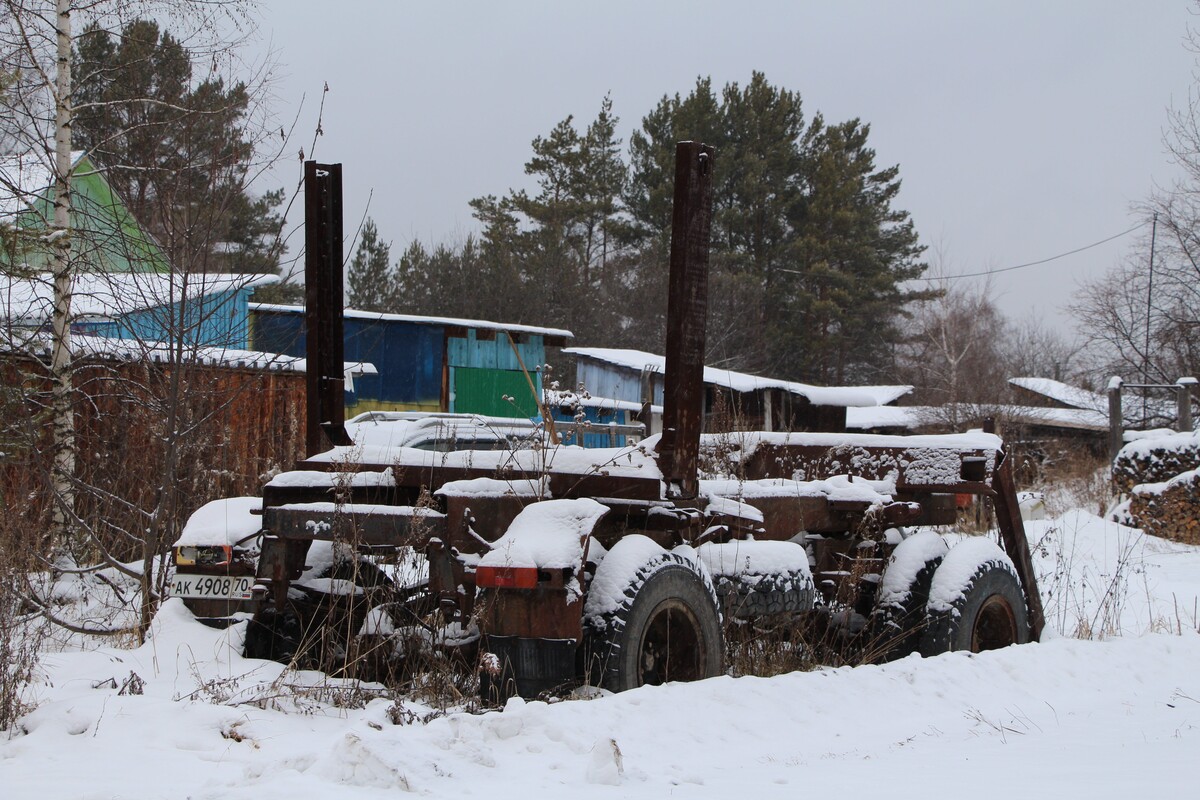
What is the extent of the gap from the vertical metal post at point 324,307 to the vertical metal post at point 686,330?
1.88m

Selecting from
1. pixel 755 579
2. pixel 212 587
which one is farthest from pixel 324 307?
pixel 755 579

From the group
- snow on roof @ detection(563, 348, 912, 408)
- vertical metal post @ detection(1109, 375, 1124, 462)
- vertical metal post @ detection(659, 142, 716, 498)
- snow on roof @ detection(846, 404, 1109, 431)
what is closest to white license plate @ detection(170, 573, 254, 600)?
vertical metal post @ detection(659, 142, 716, 498)

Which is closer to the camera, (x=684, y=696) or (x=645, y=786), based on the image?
(x=645, y=786)

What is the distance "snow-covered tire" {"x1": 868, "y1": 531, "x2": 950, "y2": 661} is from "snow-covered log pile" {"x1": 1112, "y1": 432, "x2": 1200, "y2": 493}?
42.6ft

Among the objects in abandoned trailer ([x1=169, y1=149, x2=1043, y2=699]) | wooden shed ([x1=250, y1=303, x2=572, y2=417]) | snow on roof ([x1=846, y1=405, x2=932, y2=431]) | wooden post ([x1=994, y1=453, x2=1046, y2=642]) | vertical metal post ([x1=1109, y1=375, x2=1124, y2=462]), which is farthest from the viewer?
snow on roof ([x1=846, y1=405, x2=932, y2=431])

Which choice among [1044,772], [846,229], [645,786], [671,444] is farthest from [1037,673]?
[846,229]

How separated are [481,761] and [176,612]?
2.41 metres

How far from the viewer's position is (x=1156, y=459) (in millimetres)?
17891

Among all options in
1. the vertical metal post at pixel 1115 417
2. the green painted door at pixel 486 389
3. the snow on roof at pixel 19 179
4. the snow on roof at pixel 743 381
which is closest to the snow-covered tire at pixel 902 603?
the snow on roof at pixel 19 179

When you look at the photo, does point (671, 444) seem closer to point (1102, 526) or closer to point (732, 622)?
point (732, 622)

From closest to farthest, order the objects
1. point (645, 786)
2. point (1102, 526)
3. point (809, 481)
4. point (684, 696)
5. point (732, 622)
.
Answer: point (645, 786) → point (684, 696) → point (732, 622) → point (809, 481) → point (1102, 526)

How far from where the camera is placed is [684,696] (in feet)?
14.3

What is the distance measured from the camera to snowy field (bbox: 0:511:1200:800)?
3338 millimetres

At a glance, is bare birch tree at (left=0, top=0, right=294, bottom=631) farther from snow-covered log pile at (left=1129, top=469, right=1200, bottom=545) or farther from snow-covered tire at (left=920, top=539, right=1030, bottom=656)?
snow-covered log pile at (left=1129, top=469, right=1200, bottom=545)
